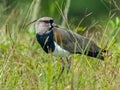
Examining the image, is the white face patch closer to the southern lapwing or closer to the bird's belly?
the southern lapwing

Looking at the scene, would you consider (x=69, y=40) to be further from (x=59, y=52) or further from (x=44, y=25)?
(x=44, y=25)

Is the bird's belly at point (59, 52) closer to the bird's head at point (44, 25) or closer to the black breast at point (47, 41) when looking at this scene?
the black breast at point (47, 41)

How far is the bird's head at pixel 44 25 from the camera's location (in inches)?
315

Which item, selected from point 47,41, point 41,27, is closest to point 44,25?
point 41,27

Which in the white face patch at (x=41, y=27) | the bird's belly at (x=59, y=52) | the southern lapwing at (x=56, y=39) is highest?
the white face patch at (x=41, y=27)

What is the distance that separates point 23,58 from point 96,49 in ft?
3.35

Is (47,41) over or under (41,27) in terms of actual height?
under

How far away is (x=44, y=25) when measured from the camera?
8000 millimetres

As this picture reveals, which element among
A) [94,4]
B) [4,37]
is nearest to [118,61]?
[4,37]

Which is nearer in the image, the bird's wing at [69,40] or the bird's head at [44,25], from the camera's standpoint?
the bird's wing at [69,40]

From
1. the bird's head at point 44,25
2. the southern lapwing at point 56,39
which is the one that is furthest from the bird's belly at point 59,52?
the bird's head at point 44,25

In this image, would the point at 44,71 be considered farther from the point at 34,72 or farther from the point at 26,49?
the point at 26,49

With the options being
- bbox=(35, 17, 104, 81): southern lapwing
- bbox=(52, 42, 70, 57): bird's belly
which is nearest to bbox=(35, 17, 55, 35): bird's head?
bbox=(35, 17, 104, 81): southern lapwing

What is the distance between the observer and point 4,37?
857 cm
